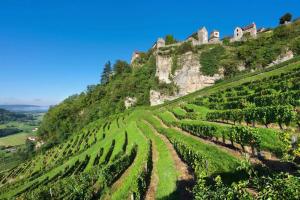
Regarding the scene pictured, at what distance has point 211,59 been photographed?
8981 cm

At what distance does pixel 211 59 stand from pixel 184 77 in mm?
10368

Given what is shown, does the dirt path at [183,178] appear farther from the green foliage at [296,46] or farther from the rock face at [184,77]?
the rock face at [184,77]

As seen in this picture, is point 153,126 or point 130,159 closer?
point 130,159

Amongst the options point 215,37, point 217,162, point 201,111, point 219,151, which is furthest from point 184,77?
point 217,162

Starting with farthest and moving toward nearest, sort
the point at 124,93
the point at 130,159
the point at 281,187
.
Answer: the point at 124,93 → the point at 130,159 → the point at 281,187

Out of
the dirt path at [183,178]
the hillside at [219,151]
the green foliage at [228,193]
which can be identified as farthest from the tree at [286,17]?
the green foliage at [228,193]

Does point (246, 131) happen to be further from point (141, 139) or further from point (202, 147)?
point (141, 139)

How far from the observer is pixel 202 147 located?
3005cm

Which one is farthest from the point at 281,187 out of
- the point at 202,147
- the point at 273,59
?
the point at 273,59

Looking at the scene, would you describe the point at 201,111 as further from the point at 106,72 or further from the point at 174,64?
the point at 106,72

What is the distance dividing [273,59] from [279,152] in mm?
60242

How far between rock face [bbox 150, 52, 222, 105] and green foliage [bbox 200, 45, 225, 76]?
4.47 ft

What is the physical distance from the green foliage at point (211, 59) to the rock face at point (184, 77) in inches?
53.7

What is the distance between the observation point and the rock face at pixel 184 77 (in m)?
89.5
